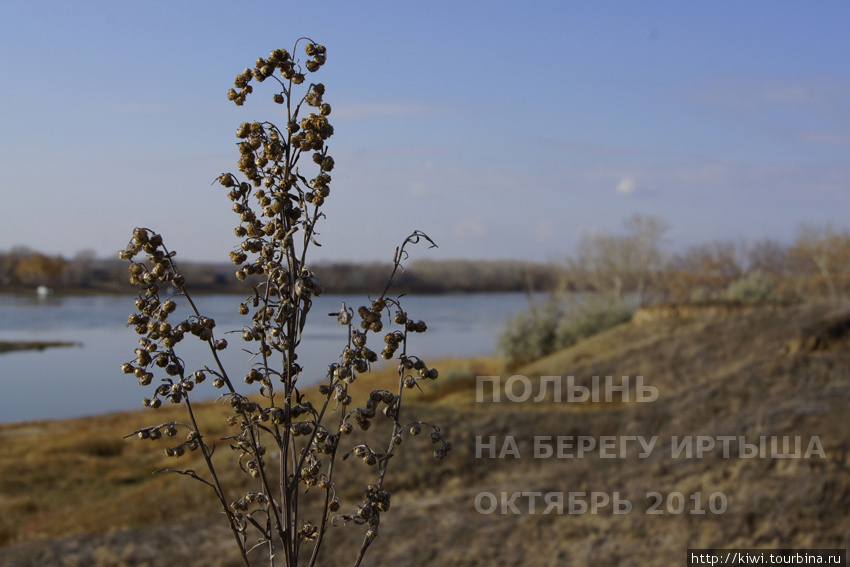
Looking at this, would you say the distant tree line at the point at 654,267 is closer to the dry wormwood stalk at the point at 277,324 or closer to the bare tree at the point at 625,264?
the bare tree at the point at 625,264

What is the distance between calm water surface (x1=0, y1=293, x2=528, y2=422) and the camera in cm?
2261

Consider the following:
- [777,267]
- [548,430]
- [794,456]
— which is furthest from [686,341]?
[777,267]

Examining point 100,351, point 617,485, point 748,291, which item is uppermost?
point 748,291

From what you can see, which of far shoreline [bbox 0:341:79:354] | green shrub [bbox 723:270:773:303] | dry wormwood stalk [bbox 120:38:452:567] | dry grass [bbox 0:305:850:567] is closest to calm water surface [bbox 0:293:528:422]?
far shoreline [bbox 0:341:79:354]

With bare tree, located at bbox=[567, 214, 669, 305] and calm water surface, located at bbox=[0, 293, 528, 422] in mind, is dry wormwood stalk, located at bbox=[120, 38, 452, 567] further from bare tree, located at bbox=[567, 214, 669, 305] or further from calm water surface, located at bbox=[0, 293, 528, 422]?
bare tree, located at bbox=[567, 214, 669, 305]

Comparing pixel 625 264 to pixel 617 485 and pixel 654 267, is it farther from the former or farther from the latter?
pixel 617 485

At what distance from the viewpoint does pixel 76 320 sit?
39.9 meters

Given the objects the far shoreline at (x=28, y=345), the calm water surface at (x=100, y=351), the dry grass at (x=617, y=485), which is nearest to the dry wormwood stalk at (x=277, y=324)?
the dry grass at (x=617, y=485)

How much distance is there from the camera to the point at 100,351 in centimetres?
2928

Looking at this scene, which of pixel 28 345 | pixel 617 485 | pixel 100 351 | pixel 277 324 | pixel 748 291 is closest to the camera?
pixel 277 324

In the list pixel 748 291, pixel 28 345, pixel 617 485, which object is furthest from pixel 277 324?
pixel 28 345

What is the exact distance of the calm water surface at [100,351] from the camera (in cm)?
2261

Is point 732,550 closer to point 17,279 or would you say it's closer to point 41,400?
point 41,400

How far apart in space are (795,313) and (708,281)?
2623 cm
